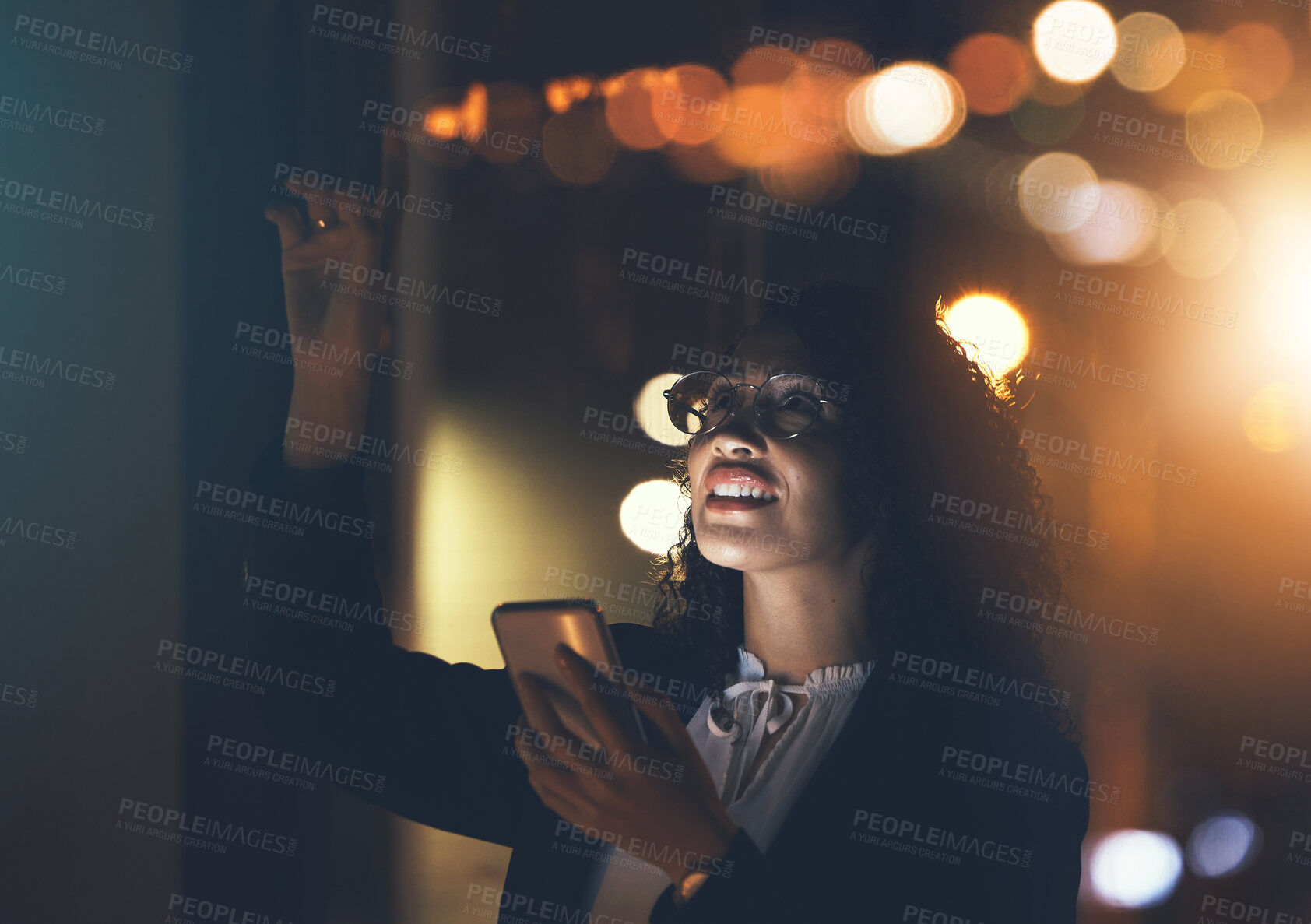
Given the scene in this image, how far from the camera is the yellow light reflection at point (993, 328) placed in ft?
5.62

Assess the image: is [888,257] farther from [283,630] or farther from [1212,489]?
[283,630]

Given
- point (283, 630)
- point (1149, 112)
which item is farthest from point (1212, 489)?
point (283, 630)

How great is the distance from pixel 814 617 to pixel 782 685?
11cm

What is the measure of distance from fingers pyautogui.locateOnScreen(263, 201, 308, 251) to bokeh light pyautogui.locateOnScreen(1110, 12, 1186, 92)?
5.46 ft

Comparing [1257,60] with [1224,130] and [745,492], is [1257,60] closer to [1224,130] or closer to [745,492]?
[1224,130]

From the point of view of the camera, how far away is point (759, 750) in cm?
118

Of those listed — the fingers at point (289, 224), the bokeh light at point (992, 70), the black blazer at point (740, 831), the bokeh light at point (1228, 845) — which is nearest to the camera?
the black blazer at point (740, 831)

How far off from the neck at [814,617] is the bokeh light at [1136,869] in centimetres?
96

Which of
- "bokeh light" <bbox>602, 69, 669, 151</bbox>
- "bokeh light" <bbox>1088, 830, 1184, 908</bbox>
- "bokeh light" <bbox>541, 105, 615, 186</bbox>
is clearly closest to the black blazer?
"bokeh light" <bbox>1088, 830, 1184, 908</bbox>

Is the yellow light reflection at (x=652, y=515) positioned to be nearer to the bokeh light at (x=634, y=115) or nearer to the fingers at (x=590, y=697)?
the fingers at (x=590, y=697)

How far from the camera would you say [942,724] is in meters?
1.16

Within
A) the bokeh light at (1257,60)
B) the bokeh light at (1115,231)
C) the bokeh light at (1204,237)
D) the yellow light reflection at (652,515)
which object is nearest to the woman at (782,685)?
the yellow light reflection at (652,515)

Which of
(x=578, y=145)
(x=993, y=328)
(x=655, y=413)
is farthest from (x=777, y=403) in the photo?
(x=578, y=145)

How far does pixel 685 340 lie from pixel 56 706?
1.39 m
